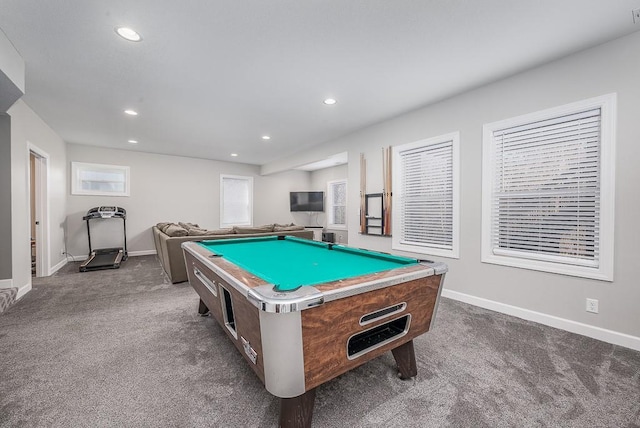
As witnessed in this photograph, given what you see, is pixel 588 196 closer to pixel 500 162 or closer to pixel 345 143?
pixel 500 162

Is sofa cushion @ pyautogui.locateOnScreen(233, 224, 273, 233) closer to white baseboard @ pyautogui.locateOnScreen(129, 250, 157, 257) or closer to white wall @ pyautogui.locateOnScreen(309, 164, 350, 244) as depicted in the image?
white wall @ pyautogui.locateOnScreen(309, 164, 350, 244)

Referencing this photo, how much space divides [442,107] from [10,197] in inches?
205

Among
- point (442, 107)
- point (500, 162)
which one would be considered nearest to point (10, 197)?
point (442, 107)

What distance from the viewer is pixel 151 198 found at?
6.11 metres

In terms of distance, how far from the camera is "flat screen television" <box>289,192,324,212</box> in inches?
305

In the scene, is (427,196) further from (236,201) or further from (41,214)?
(41,214)

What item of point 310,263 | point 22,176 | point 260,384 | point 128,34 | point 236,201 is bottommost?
point 260,384

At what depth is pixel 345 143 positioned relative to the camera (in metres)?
4.63

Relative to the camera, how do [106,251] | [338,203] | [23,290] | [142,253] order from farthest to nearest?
[338,203]
[142,253]
[106,251]
[23,290]

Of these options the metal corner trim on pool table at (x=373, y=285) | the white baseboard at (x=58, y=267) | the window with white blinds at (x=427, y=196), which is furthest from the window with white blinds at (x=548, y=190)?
the white baseboard at (x=58, y=267)

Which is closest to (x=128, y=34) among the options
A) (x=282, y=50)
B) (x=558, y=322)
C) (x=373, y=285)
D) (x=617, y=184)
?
(x=282, y=50)

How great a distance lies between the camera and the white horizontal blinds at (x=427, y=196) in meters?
3.24

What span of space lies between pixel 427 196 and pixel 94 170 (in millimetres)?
6651

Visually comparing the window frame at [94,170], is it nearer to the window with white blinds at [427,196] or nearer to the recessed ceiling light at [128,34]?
the recessed ceiling light at [128,34]
